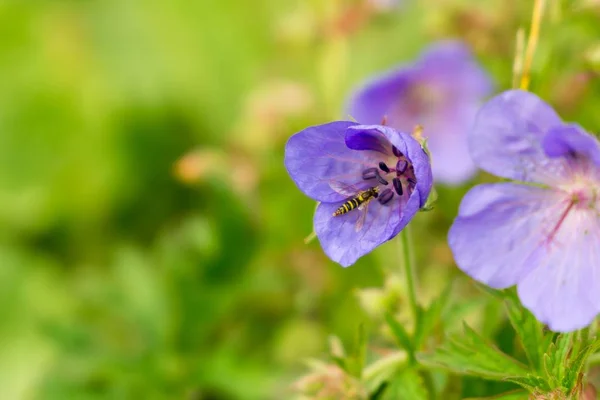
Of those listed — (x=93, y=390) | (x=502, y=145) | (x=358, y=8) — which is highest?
(x=358, y=8)

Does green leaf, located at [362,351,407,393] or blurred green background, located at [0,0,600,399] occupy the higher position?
blurred green background, located at [0,0,600,399]

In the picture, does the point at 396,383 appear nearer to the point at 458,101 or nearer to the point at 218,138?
the point at 458,101

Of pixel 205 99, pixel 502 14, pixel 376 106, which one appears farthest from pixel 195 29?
pixel 502 14

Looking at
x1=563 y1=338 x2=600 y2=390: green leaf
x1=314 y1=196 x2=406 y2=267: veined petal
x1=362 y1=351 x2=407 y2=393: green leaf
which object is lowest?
x1=563 y1=338 x2=600 y2=390: green leaf

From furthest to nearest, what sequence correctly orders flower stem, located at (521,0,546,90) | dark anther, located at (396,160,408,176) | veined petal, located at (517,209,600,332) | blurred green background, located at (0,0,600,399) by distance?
blurred green background, located at (0,0,600,399)
flower stem, located at (521,0,546,90)
dark anther, located at (396,160,408,176)
veined petal, located at (517,209,600,332)

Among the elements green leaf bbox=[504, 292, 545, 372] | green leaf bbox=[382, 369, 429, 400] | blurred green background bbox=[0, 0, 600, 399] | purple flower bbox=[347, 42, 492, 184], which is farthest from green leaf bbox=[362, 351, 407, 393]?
purple flower bbox=[347, 42, 492, 184]

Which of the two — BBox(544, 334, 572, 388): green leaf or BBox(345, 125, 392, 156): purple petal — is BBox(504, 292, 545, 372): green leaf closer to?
BBox(544, 334, 572, 388): green leaf
